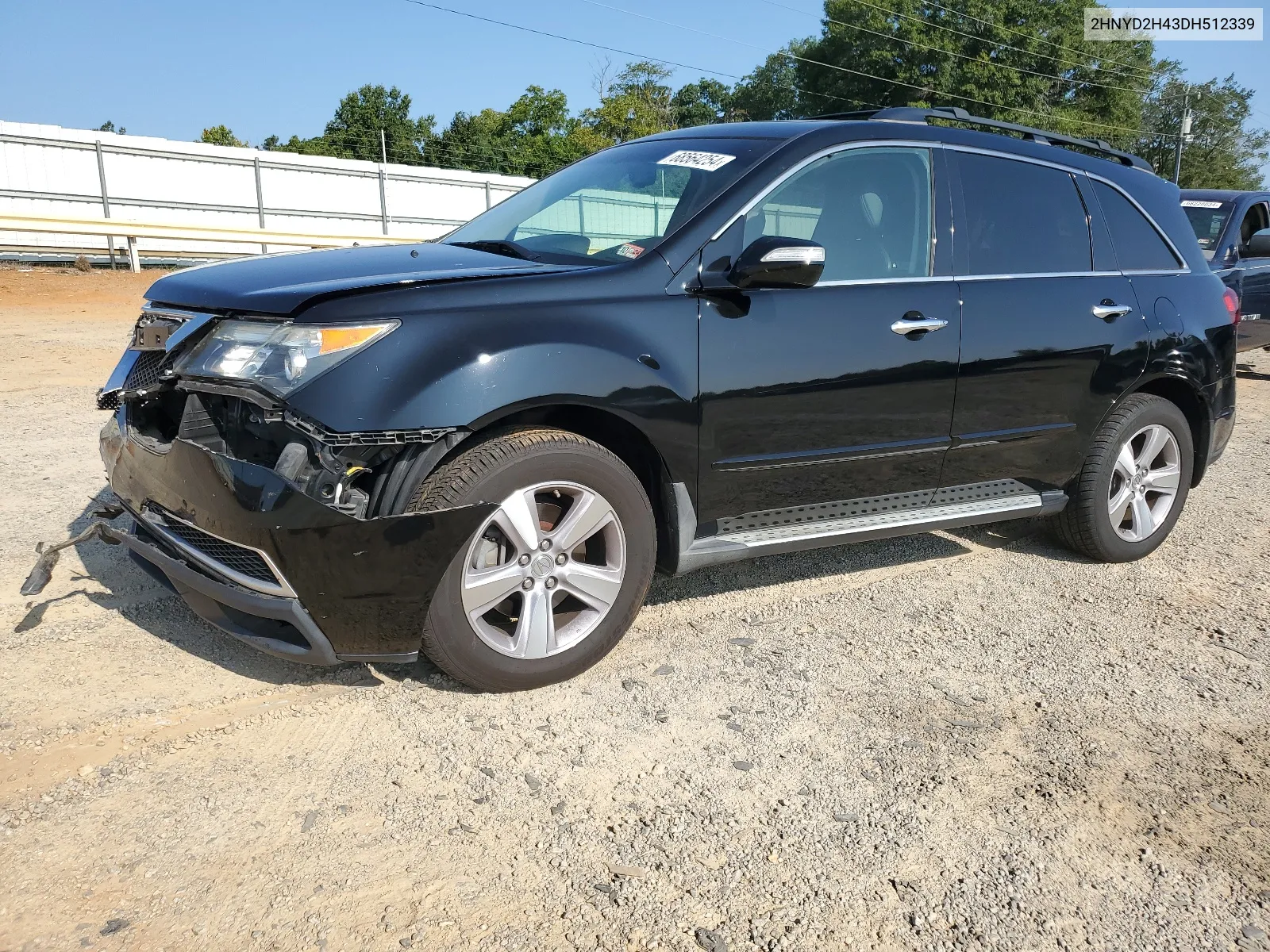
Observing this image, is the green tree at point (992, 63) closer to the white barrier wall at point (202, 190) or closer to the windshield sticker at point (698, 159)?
the white barrier wall at point (202, 190)

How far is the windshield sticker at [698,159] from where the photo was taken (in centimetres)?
363

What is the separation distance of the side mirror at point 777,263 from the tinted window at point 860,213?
0.68 ft

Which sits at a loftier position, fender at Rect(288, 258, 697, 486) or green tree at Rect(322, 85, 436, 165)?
green tree at Rect(322, 85, 436, 165)

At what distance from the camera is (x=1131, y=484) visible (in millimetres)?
4703

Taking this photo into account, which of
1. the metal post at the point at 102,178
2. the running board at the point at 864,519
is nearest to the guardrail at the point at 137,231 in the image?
the metal post at the point at 102,178

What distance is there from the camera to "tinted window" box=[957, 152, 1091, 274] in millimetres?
4039

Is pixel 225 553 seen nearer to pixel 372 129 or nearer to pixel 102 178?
pixel 102 178

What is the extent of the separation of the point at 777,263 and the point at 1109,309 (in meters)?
2.00

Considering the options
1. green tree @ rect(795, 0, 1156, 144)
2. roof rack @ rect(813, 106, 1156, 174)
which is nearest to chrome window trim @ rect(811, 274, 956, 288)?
roof rack @ rect(813, 106, 1156, 174)

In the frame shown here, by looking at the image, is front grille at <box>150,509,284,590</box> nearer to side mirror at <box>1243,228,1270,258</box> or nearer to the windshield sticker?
the windshield sticker

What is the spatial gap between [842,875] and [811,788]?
38 centimetres

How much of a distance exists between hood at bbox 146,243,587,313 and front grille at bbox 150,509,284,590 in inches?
26.5

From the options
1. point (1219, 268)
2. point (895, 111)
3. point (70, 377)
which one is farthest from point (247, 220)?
point (895, 111)

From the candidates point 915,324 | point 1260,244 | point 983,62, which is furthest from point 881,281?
point 983,62
